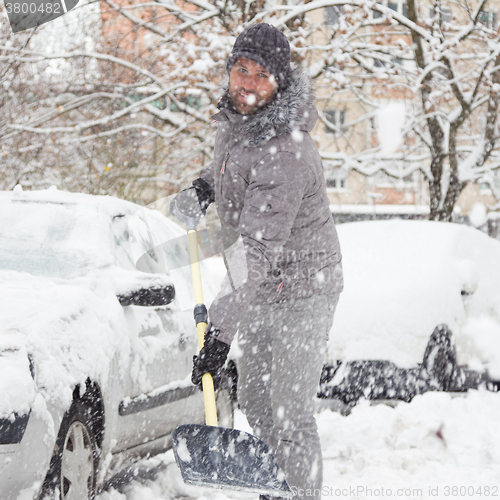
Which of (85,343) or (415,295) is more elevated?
(85,343)

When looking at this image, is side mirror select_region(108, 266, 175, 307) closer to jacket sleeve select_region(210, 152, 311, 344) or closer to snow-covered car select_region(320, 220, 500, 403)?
jacket sleeve select_region(210, 152, 311, 344)

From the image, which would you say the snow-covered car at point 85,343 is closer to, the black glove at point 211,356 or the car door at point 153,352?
the car door at point 153,352

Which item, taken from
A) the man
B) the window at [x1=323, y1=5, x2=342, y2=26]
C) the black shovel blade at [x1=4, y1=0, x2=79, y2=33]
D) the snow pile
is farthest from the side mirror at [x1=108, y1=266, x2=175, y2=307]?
the window at [x1=323, y1=5, x2=342, y2=26]

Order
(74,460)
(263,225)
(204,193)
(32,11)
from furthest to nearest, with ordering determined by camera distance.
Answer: (32,11) < (204,193) < (74,460) < (263,225)

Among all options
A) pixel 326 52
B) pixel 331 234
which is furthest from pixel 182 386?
pixel 326 52

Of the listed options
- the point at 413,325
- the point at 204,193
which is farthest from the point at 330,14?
the point at 204,193

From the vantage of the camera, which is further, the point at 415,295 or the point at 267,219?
the point at 415,295

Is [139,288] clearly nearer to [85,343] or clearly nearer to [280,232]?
[85,343]

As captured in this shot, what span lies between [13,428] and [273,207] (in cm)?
117

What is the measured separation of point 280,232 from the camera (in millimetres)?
2512

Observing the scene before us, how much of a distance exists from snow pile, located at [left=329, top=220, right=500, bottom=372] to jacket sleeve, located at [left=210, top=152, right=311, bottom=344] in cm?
276

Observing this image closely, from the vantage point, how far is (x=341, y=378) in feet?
16.9

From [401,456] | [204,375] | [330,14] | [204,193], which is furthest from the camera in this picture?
[330,14]

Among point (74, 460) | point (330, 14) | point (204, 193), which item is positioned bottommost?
point (74, 460)
